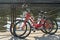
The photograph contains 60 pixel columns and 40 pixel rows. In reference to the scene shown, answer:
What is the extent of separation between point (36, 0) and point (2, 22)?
4.48 ft

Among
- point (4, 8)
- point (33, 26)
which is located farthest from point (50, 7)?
point (4, 8)

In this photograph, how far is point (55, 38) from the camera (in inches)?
281

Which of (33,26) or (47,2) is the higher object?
(47,2)

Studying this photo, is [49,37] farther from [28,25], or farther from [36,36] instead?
[28,25]

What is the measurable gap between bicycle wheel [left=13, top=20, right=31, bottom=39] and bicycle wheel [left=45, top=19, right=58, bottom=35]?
58 cm

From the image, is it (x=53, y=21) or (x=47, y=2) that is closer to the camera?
(x=53, y=21)

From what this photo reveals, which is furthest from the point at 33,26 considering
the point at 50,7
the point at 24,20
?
the point at 50,7

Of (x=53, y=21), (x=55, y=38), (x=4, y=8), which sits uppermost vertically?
(x=4, y=8)

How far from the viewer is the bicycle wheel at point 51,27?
24.2ft

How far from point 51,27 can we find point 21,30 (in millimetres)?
924

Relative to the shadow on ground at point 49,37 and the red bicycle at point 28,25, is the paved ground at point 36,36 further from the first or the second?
the red bicycle at point 28,25

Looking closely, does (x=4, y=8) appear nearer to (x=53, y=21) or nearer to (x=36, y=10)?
(x=36, y=10)

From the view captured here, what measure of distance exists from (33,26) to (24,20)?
14.0 inches

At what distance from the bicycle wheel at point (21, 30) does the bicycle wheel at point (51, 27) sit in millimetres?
582
